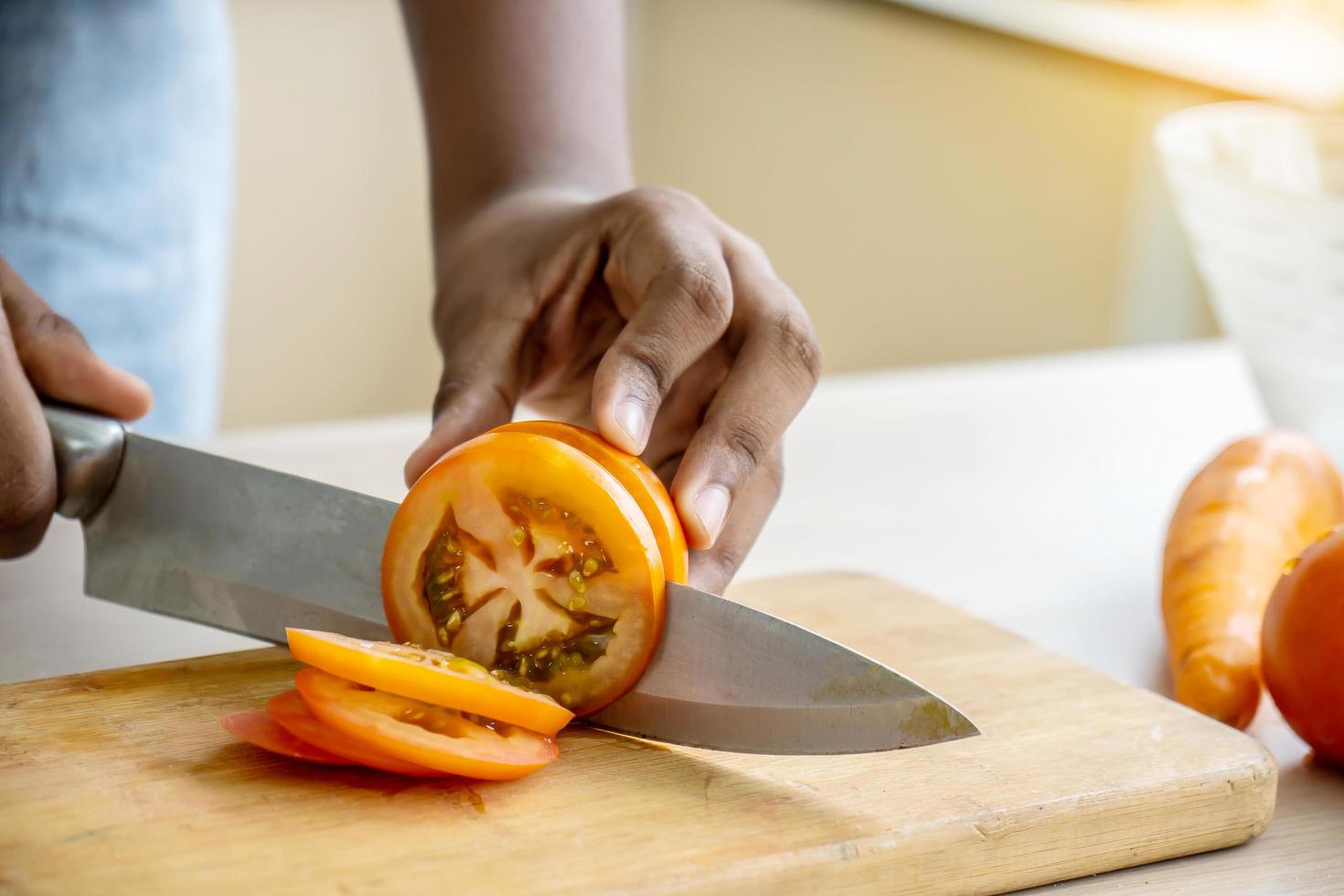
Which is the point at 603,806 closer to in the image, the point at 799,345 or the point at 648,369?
the point at 648,369

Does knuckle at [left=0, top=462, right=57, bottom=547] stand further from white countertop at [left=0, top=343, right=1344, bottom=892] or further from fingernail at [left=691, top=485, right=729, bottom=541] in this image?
fingernail at [left=691, top=485, right=729, bottom=541]

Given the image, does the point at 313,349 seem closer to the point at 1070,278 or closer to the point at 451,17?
the point at 1070,278

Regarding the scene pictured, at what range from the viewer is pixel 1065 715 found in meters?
1.16

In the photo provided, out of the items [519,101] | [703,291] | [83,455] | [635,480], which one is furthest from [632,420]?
[519,101]

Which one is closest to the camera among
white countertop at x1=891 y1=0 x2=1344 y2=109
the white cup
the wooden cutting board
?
the wooden cutting board

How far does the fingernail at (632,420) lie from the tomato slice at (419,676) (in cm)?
23

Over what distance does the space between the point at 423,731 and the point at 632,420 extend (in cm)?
31

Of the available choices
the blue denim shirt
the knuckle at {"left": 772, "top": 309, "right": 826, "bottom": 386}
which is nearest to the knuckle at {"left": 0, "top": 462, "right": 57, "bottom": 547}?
the knuckle at {"left": 772, "top": 309, "right": 826, "bottom": 386}

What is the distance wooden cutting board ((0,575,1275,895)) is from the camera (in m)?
0.88

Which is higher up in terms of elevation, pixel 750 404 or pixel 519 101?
pixel 519 101

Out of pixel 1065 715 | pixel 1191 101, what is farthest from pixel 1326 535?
pixel 1191 101

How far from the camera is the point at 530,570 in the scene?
1.05m

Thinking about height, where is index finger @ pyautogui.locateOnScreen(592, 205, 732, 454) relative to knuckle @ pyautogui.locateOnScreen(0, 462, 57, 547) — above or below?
above

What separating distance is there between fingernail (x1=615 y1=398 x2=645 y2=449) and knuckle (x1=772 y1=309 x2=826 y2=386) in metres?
0.19
